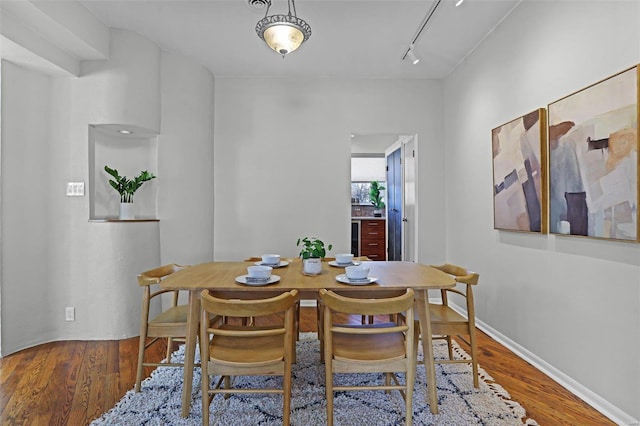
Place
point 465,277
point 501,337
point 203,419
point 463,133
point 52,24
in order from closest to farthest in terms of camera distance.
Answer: point 203,419 → point 465,277 → point 52,24 → point 501,337 → point 463,133

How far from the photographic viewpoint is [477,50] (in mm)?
3457

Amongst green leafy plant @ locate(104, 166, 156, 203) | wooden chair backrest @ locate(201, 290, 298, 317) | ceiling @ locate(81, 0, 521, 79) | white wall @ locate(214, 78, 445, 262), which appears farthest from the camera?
white wall @ locate(214, 78, 445, 262)

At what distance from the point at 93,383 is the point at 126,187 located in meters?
1.76

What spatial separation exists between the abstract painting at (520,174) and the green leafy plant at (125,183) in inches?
130

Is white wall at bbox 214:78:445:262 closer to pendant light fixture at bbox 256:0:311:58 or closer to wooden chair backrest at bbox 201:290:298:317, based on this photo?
pendant light fixture at bbox 256:0:311:58

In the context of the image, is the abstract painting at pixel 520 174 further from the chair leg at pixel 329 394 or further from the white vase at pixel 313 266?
the chair leg at pixel 329 394

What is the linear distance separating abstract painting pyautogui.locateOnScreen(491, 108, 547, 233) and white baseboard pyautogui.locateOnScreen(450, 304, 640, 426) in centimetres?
95

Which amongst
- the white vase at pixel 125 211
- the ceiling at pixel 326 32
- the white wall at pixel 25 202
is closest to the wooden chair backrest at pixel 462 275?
→ the ceiling at pixel 326 32

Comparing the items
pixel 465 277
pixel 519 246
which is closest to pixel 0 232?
pixel 465 277

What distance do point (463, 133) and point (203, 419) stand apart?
3553mm

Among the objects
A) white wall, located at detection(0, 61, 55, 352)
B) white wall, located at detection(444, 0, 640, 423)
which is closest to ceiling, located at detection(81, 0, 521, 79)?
white wall, located at detection(444, 0, 640, 423)

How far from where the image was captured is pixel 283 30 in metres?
2.22

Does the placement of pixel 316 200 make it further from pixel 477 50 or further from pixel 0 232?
pixel 0 232

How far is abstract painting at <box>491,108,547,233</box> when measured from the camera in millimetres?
2494
